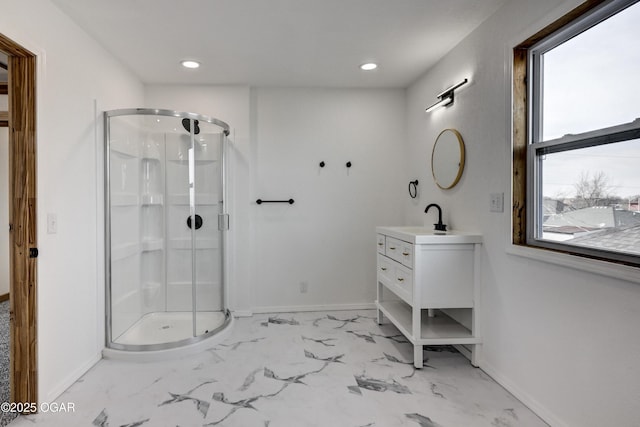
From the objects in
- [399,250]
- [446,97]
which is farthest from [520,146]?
[399,250]

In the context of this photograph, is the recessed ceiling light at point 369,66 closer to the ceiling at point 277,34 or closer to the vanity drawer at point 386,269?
the ceiling at point 277,34

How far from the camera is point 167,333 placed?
2.88m

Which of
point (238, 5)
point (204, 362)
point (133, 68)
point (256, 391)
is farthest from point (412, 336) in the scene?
point (133, 68)

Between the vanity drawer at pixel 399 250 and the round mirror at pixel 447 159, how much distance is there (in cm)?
63

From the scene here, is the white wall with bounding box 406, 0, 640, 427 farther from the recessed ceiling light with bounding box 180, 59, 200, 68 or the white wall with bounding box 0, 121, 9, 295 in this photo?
the white wall with bounding box 0, 121, 9, 295

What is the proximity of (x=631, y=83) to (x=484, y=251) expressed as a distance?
1218mm

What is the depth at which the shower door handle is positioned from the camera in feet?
10.7

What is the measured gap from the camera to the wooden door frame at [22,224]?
1.90 m

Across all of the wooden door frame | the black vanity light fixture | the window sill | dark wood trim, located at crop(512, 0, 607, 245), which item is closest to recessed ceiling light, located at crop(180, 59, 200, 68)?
the wooden door frame

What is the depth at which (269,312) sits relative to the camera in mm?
3658

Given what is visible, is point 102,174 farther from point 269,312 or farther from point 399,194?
point 399,194

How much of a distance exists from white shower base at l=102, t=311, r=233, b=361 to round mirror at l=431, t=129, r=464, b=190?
2.23 meters

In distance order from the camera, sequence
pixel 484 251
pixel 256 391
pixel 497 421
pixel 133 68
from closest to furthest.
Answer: pixel 497 421, pixel 256 391, pixel 484 251, pixel 133 68

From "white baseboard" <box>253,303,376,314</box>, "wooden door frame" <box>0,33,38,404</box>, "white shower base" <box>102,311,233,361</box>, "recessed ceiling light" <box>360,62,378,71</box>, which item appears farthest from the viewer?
"white baseboard" <box>253,303,376,314</box>
